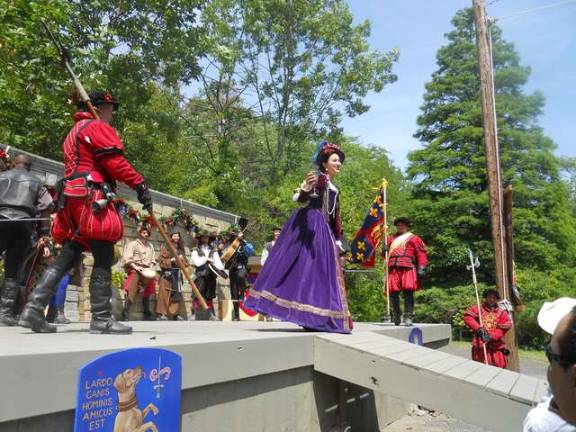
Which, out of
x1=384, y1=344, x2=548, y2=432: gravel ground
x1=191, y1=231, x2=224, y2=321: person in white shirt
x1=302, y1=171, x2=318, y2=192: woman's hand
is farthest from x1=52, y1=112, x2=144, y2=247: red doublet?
x1=191, y1=231, x2=224, y2=321: person in white shirt

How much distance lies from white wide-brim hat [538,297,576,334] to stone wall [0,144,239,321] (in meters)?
7.30

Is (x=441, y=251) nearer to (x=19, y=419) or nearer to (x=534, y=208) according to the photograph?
(x=534, y=208)

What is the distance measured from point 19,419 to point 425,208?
24.9 m

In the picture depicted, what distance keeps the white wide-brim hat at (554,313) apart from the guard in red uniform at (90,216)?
314cm

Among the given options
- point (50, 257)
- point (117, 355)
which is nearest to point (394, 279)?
point (50, 257)

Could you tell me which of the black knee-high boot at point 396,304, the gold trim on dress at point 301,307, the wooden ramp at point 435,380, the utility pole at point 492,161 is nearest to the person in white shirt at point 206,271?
the black knee-high boot at point 396,304

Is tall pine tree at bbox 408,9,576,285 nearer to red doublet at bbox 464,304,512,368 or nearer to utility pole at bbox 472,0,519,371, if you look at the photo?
utility pole at bbox 472,0,519,371

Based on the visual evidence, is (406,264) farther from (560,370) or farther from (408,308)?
(560,370)

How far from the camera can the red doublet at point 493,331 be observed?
9289 mm

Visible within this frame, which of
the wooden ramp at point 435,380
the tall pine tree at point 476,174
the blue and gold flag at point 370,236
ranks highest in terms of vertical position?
the tall pine tree at point 476,174

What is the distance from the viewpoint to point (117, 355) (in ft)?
9.85

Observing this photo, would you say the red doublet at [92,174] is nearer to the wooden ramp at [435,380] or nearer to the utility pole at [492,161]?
the wooden ramp at [435,380]

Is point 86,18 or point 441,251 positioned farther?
point 441,251

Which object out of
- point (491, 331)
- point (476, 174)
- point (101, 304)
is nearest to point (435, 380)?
point (101, 304)
